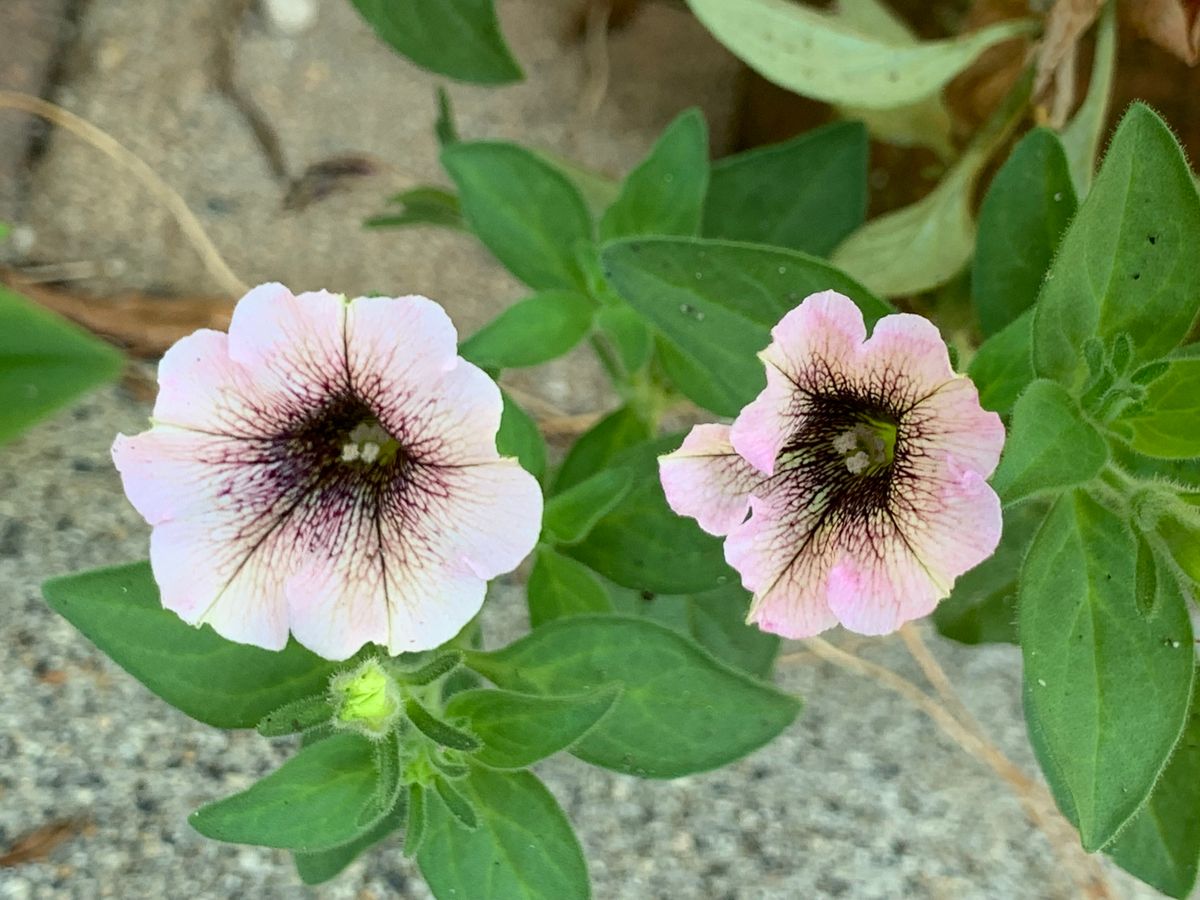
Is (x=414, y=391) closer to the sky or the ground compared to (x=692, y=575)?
closer to the sky

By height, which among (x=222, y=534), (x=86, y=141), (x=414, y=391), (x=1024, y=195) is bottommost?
(x=86, y=141)

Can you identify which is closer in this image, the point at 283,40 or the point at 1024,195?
the point at 1024,195

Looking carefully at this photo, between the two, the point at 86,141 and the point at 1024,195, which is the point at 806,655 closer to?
the point at 1024,195

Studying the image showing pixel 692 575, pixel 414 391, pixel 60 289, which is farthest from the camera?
pixel 60 289

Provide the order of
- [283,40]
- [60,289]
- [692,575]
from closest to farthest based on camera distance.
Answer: [692,575], [60,289], [283,40]

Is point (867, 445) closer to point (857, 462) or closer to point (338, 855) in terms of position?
A: point (857, 462)

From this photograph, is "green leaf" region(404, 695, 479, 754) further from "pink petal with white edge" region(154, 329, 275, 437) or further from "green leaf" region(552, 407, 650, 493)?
"green leaf" region(552, 407, 650, 493)

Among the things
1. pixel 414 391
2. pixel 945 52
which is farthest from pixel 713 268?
pixel 945 52

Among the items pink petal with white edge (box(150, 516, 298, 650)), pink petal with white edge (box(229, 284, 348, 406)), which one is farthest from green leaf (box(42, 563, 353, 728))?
pink petal with white edge (box(229, 284, 348, 406))
